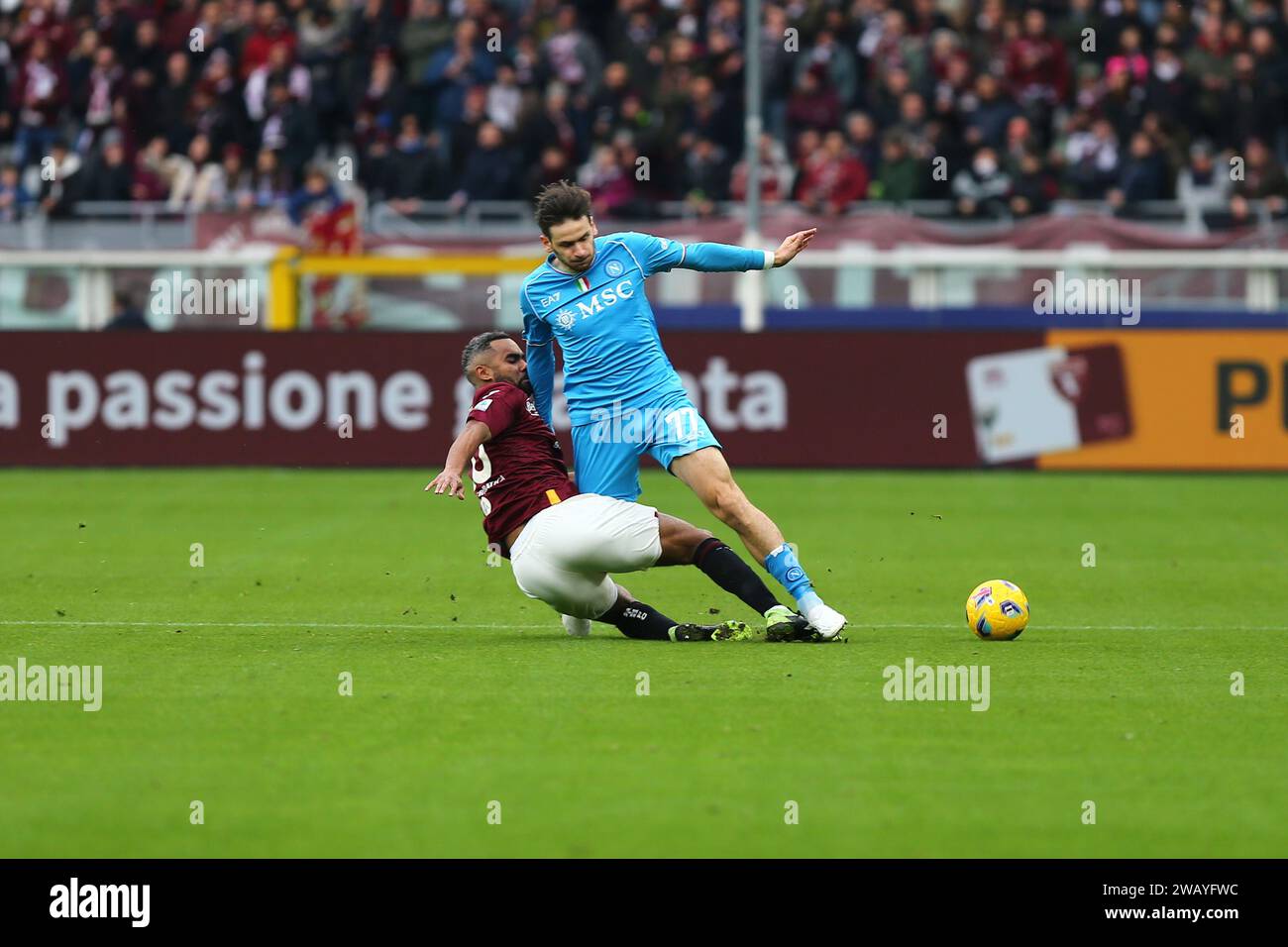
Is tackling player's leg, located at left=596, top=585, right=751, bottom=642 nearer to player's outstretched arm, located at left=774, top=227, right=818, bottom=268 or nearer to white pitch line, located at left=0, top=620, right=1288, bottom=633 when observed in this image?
white pitch line, located at left=0, top=620, right=1288, bottom=633

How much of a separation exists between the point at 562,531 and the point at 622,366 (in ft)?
3.06

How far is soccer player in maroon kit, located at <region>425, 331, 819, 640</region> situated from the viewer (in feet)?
29.7

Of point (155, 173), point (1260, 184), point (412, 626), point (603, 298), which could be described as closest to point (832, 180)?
point (1260, 184)

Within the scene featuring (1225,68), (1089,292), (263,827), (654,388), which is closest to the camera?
(263,827)

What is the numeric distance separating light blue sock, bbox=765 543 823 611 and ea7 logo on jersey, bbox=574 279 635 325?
1391mm

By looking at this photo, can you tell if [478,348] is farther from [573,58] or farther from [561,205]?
[573,58]

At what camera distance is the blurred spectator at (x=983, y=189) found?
904 inches

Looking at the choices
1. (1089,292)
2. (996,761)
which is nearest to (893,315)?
(1089,292)

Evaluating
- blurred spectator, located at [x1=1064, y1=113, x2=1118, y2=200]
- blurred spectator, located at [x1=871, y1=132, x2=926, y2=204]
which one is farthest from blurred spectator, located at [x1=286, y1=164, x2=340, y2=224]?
blurred spectator, located at [x1=1064, y1=113, x2=1118, y2=200]

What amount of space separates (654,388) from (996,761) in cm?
328

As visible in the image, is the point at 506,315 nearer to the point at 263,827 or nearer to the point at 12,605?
the point at 12,605

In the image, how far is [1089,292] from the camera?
861 inches

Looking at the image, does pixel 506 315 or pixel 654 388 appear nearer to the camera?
pixel 654 388

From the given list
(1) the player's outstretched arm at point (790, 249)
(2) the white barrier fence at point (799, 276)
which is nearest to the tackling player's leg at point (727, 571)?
(1) the player's outstretched arm at point (790, 249)
